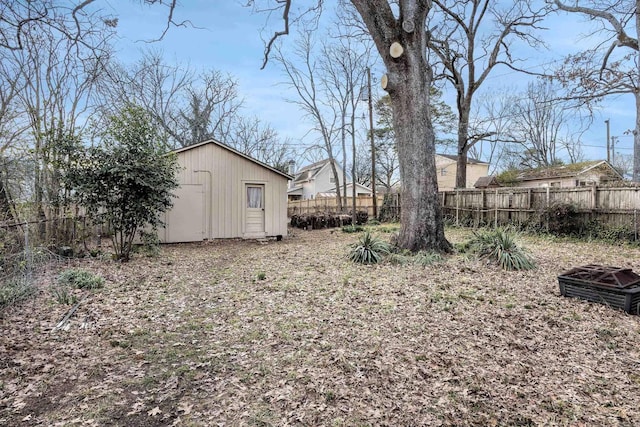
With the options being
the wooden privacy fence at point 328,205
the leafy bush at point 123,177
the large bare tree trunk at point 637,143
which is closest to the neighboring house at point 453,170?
the wooden privacy fence at point 328,205

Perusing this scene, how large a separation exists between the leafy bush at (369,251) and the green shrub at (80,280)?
14.3ft

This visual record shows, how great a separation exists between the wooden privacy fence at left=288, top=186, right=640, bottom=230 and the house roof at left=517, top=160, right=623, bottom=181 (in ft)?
36.0

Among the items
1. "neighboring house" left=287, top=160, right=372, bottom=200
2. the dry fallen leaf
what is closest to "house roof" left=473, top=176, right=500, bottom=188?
"neighboring house" left=287, top=160, right=372, bottom=200

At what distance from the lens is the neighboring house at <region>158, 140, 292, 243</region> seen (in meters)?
11.2

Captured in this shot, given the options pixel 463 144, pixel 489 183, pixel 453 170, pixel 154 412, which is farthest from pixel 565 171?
pixel 154 412

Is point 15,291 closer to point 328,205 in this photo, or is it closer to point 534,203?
point 534,203

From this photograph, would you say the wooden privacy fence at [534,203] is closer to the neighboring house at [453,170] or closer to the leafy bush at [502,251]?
Result: the leafy bush at [502,251]

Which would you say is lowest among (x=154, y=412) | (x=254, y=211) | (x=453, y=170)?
(x=154, y=412)

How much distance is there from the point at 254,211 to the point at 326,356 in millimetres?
9517

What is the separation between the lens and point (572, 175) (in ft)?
70.0

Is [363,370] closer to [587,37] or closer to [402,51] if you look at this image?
[402,51]

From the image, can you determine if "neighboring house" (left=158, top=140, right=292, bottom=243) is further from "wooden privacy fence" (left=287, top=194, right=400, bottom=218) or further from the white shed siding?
"wooden privacy fence" (left=287, top=194, right=400, bottom=218)

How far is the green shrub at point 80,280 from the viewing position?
17.7 feet

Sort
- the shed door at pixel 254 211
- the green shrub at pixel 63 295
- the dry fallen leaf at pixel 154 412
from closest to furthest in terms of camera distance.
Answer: the dry fallen leaf at pixel 154 412 < the green shrub at pixel 63 295 < the shed door at pixel 254 211
